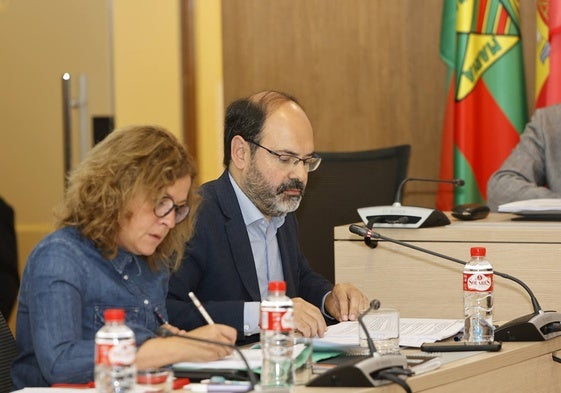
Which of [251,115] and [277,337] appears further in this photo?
[251,115]

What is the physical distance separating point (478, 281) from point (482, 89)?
8.18 ft

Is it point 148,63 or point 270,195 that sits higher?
point 148,63

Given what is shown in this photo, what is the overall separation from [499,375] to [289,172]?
98cm

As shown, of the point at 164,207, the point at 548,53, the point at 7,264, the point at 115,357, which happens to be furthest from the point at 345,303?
the point at 548,53

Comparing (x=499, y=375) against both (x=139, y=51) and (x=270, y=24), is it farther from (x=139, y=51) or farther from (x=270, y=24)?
(x=139, y=51)

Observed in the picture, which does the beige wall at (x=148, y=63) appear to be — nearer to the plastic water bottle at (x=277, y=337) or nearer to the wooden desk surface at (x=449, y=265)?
the wooden desk surface at (x=449, y=265)

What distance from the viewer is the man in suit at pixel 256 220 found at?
285 cm

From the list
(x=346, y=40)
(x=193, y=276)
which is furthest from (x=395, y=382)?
(x=346, y=40)

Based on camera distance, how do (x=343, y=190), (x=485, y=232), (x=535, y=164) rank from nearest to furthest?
(x=485, y=232)
(x=343, y=190)
(x=535, y=164)

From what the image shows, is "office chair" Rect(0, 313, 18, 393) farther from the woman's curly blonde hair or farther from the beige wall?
the beige wall

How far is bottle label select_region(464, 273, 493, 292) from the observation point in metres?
2.40

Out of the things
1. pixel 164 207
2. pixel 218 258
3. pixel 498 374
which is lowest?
pixel 498 374

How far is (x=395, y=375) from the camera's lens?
1.90 metres

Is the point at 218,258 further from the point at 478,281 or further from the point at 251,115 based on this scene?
the point at 478,281
